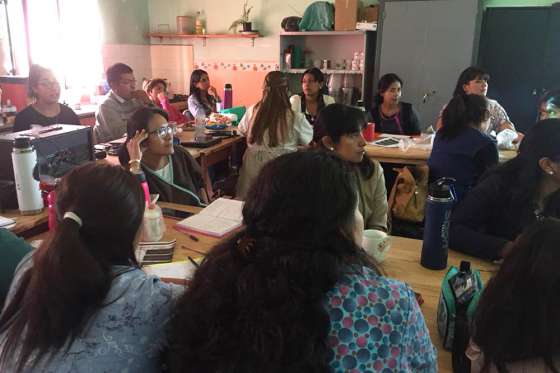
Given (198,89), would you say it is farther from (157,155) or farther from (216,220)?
(216,220)

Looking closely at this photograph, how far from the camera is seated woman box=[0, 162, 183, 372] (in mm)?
941

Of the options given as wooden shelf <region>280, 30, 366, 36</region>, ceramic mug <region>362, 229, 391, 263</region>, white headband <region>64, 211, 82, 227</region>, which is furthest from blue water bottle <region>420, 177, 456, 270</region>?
wooden shelf <region>280, 30, 366, 36</region>

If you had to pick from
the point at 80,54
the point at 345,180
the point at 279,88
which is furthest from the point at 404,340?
the point at 80,54

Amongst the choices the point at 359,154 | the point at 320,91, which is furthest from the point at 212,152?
the point at 359,154

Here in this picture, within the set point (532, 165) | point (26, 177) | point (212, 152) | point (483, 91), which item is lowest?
point (212, 152)

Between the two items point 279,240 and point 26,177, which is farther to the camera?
point 26,177

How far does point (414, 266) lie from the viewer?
1.59 m

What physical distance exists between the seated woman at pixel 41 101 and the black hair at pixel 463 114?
8.72 feet

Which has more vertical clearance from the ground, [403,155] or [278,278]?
[278,278]

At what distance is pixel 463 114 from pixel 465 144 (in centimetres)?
18

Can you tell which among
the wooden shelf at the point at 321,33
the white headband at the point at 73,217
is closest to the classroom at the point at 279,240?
the white headband at the point at 73,217

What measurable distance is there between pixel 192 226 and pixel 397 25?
413 cm

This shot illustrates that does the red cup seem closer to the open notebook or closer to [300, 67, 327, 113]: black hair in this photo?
[300, 67, 327, 113]: black hair

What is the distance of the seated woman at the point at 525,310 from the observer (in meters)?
0.92
